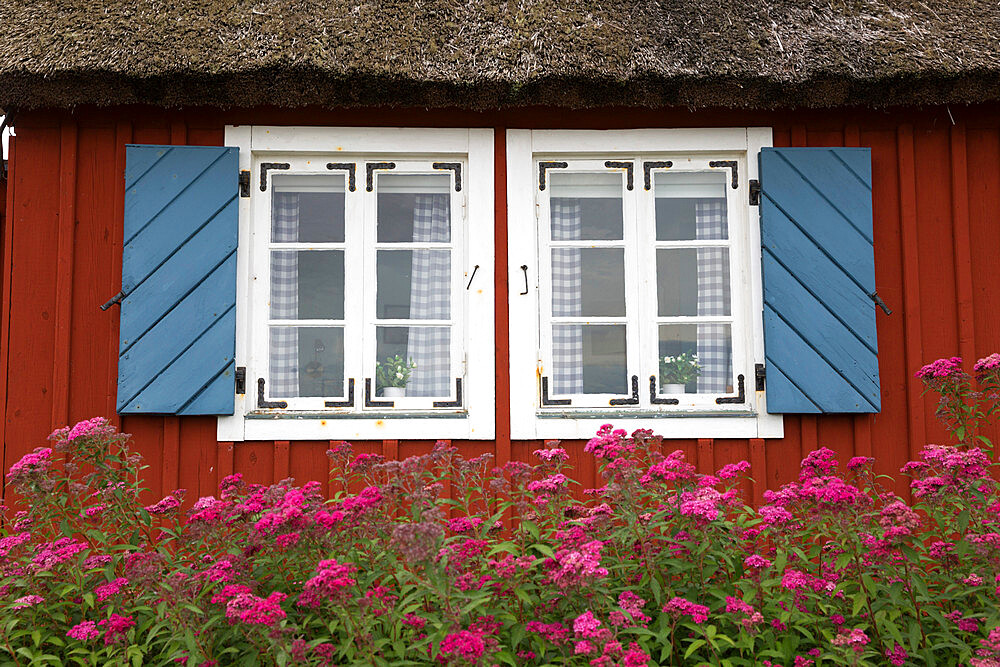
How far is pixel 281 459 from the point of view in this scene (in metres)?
3.56

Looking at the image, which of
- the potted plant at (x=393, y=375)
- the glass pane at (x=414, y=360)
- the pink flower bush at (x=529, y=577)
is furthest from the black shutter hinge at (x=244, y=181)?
the pink flower bush at (x=529, y=577)

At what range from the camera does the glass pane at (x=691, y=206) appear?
12.5 ft

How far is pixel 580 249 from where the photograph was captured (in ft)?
12.6

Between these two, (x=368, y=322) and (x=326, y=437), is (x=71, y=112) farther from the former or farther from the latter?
(x=326, y=437)

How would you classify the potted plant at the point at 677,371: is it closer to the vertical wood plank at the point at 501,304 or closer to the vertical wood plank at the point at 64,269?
the vertical wood plank at the point at 501,304

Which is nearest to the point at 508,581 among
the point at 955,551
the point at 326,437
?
the point at 955,551

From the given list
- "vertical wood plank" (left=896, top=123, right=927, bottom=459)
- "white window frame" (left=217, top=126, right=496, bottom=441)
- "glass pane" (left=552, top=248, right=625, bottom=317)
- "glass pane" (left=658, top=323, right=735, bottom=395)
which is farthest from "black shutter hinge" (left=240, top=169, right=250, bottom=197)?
"vertical wood plank" (left=896, top=123, right=927, bottom=459)

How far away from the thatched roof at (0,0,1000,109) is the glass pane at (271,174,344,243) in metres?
0.40

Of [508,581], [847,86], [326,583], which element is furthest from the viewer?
[847,86]

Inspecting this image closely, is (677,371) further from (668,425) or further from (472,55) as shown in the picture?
(472,55)

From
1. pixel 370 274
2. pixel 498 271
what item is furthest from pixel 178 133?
pixel 498 271

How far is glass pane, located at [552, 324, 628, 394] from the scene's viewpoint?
3.74m

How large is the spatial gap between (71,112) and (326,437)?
197 centimetres

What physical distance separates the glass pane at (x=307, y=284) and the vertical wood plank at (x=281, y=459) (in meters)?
0.62
